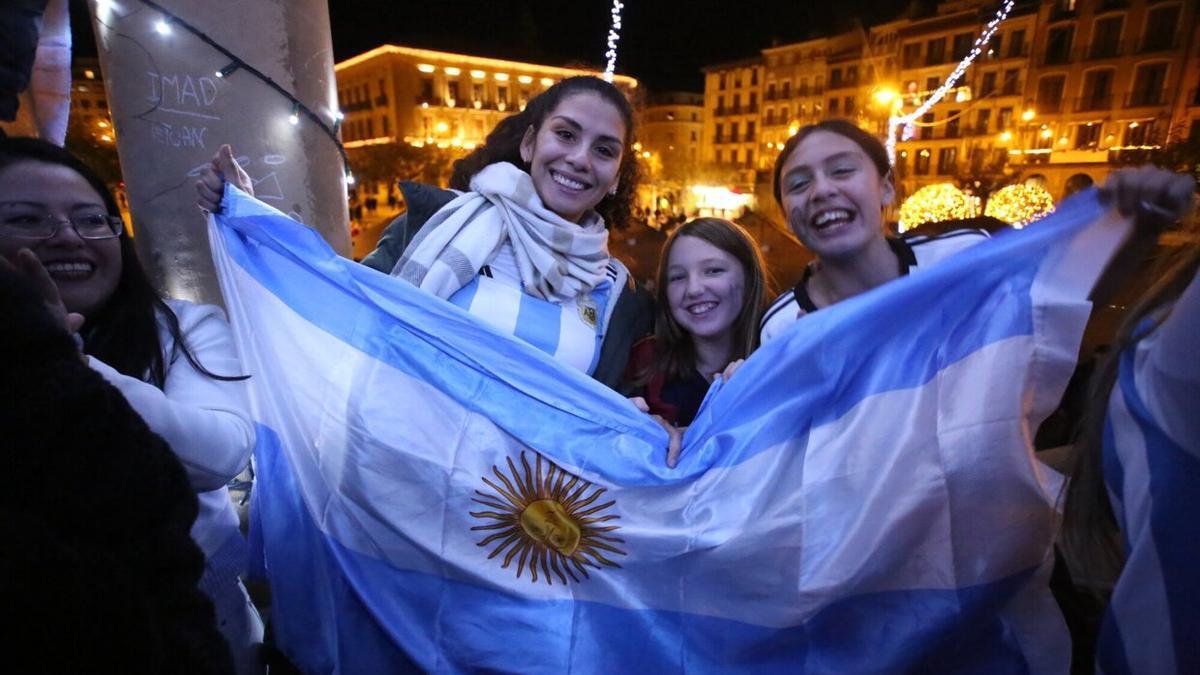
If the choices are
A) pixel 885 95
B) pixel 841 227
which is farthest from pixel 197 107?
pixel 885 95

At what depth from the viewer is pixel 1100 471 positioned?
50.8 inches

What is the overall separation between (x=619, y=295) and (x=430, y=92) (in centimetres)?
4877

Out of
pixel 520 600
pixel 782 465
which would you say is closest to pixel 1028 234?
pixel 782 465

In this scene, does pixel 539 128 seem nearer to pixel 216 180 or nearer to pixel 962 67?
pixel 216 180

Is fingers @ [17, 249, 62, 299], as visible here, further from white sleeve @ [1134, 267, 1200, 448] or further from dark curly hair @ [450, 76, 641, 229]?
white sleeve @ [1134, 267, 1200, 448]

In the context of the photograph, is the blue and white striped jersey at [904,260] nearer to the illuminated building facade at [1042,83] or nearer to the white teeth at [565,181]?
the white teeth at [565,181]

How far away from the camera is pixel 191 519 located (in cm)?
91

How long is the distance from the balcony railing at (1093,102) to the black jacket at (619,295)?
127 feet

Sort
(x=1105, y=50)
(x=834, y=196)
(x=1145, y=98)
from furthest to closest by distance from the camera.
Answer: (x=1105, y=50) < (x=1145, y=98) < (x=834, y=196)

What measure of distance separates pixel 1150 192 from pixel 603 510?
60.3 inches

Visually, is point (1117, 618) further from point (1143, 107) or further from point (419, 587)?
point (1143, 107)

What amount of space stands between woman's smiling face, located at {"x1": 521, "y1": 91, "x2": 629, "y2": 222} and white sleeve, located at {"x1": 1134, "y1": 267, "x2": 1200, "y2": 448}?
178 cm

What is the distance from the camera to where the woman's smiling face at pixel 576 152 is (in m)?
2.29

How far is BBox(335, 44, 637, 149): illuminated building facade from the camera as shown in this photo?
44.0 metres
